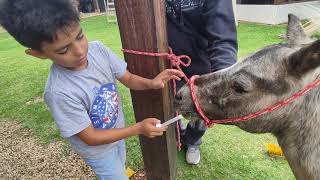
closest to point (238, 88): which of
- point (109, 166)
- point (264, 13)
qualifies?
point (109, 166)

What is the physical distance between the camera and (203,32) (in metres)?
3.06

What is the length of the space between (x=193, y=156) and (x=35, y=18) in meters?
2.30

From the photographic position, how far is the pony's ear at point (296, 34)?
2.28m

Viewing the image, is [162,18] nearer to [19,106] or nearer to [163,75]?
[163,75]

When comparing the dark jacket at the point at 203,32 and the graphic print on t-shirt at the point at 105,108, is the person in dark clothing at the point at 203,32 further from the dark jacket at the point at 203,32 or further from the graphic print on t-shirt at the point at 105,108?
the graphic print on t-shirt at the point at 105,108

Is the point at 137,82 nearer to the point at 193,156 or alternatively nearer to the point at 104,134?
the point at 104,134

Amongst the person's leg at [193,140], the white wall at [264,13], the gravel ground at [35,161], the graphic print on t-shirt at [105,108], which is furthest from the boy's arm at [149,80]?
the white wall at [264,13]

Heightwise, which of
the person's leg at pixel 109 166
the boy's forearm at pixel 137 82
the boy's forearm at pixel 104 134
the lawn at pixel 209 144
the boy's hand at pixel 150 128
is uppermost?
the boy's forearm at pixel 137 82

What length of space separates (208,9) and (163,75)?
0.69m

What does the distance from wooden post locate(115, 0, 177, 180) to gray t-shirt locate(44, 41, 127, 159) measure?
0.16 m

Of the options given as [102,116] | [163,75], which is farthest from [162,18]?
[102,116]

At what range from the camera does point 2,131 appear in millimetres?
4805

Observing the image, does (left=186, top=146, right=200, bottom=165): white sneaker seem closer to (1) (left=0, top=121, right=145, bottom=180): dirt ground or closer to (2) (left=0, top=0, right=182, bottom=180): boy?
(1) (left=0, top=121, right=145, bottom=180): dirt ground

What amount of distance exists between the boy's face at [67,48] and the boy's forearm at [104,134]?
1.41ft
